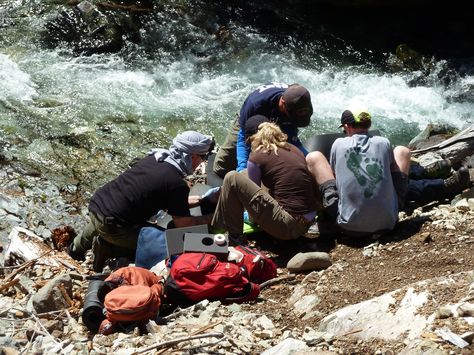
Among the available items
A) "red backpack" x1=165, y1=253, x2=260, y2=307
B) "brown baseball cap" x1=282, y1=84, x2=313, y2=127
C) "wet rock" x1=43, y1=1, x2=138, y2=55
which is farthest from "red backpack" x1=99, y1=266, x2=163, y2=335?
"wet rock" x1=43, y1=1, x2=138, y2=55

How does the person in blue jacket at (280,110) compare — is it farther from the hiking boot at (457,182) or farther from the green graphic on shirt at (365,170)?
the hiking boot at (457,182)

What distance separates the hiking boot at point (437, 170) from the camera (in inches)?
273

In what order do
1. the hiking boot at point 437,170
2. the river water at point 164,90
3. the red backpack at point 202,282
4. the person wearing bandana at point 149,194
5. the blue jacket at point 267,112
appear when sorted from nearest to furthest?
1. the red backpack at point 202,282
2. the person wearing bandana at point 149,194
3. the blue jacket at point 267,112
4. the hiking boot at point 437,170
5. the river water at point 164,90

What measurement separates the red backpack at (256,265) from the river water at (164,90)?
3.47 m

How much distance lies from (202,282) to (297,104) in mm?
1979

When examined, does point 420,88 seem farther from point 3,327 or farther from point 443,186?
point 3,327

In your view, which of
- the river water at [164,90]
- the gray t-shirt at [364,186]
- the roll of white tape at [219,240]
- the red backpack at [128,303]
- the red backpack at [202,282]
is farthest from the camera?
the river water at [164,90]

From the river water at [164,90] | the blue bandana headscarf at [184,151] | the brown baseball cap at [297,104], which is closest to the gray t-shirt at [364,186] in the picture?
the brown baseball cap at [297,104]

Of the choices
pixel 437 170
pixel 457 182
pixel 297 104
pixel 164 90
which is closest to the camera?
pixel 297 104

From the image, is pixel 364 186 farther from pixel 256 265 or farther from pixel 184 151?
pixel 184 151

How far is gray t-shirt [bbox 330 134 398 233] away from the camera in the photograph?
19.5 ft

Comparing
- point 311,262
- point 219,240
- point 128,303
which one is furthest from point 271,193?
point 128,303

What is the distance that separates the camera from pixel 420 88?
11.3 metres

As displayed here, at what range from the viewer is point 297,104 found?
6.36 m
